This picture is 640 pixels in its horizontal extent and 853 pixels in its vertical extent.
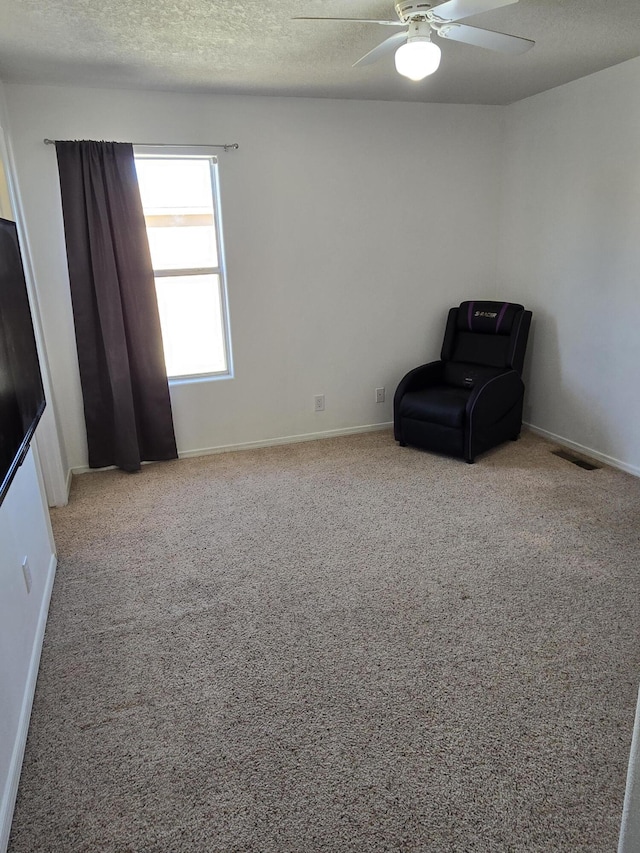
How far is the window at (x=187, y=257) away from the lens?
12.6 feet

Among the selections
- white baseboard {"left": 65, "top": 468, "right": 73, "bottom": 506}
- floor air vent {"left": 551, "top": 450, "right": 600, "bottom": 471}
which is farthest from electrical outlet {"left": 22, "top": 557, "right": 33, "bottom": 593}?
floor air vent {"left": 551, "top": 450, "right": 600, "bottom": 471}

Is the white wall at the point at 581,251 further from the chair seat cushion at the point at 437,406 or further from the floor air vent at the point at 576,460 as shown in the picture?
the chair seat cushion at the point at 437,406

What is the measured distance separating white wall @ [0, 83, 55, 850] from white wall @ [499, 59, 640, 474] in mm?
3558

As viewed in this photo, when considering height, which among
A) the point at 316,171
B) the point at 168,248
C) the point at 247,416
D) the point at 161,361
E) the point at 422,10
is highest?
the point at 422,10

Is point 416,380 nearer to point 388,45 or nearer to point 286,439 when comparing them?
point 286,439

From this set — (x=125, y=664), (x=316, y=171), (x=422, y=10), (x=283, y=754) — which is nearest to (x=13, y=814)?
(x=125, y=664)

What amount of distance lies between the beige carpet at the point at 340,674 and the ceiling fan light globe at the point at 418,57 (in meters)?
2.21

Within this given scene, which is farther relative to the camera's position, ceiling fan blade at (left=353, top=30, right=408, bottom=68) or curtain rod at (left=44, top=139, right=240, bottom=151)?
curtain rod at (left=44, top=139, right=240, bottom=151)

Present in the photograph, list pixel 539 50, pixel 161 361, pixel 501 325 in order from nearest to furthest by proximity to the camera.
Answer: pixel 539 50 < pixel 161 361 < pixel 501 325

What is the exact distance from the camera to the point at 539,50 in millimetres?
3043

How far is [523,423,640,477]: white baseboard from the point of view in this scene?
12.1 feet

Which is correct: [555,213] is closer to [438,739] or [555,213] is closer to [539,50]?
[539,50]

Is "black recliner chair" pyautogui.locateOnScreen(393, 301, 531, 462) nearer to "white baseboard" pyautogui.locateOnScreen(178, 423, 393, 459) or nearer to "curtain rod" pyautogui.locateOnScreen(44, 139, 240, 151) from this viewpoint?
"white baseboard" pyautogui.locateOnScreen(178, 423, 393, 459)

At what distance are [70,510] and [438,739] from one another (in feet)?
8.46
